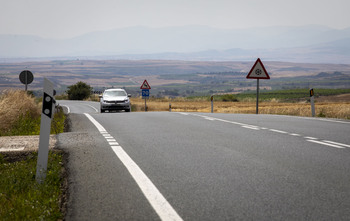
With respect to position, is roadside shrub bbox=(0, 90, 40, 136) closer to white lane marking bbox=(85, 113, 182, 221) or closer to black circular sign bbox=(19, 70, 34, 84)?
black circular sign bbox=(19, 70, 34, 84)

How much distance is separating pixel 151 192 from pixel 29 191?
5.23 feet

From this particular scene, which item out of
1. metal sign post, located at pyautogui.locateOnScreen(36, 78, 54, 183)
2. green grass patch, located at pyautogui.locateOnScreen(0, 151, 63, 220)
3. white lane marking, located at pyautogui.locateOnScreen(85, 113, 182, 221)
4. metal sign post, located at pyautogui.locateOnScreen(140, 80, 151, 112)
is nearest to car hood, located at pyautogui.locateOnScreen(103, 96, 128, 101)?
metal sign post, located at pyautogui.locateOnScreen(140, 80, 151, 112)

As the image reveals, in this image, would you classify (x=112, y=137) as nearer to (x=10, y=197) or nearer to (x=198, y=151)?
(x=198, y=151)

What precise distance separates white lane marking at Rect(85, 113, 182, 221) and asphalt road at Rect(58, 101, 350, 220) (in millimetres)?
12

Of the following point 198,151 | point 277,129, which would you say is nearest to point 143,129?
point 277,129

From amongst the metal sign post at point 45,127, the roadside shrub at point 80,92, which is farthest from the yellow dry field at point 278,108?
the roadside shrub at point 80,92

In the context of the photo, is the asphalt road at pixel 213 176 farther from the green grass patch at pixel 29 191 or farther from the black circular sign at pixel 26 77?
the black circular sign at pixel 26 77

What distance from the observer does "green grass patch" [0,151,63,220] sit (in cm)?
496

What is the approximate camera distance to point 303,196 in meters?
5.37

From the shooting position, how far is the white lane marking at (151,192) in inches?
187

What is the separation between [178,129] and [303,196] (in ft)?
24.3

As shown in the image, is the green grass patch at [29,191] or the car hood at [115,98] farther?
the car hood at [115,98]

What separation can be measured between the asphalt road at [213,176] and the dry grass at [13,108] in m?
4.31

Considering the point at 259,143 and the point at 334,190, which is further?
the point at 259,143
